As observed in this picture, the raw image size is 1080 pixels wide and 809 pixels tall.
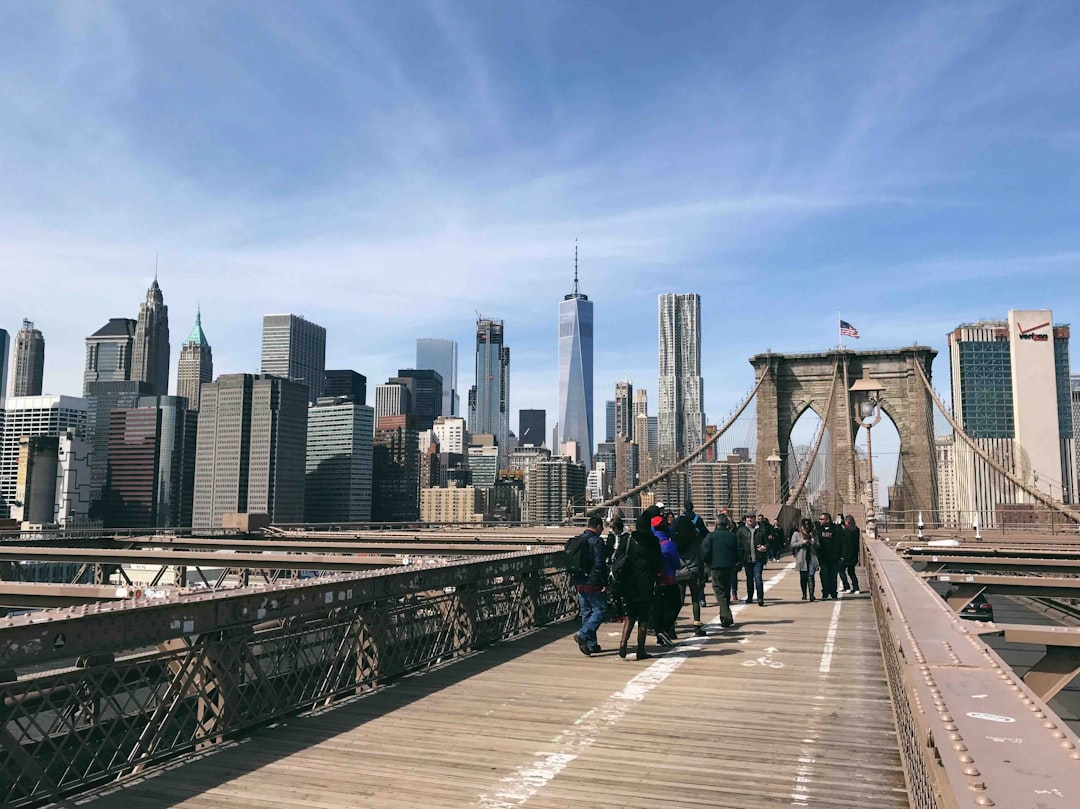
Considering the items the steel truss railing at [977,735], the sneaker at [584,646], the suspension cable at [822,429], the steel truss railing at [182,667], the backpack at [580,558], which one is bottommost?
the sneaker at [584,646]

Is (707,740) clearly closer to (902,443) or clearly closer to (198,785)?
(198,785)

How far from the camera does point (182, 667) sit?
6.63 m

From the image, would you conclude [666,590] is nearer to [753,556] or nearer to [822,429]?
[753,556]

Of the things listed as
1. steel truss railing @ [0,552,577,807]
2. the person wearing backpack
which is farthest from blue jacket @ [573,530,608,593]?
steel truss railing @ [0,552,577,807]

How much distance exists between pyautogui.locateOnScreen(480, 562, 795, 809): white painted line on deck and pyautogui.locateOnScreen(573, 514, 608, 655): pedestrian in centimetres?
94

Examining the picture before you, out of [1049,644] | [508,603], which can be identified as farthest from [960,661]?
[508,603]

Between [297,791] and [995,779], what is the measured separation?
435 cm

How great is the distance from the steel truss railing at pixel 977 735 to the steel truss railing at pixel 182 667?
4882 millimetres

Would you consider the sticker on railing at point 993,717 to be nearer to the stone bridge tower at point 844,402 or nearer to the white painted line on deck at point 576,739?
the white painted line on deck at point 576,739

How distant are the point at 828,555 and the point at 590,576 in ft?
30.6

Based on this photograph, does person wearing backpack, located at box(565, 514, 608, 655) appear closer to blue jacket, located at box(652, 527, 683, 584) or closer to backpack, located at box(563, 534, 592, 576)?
backpack, located at box(563, 534, 592, 576)

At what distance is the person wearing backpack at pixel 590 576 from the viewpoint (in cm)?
1112

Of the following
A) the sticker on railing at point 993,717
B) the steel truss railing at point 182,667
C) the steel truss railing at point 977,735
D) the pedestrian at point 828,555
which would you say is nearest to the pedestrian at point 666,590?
the steel truss railing at point 182,667

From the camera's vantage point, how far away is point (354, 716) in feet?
25.3
